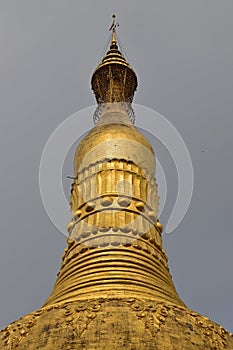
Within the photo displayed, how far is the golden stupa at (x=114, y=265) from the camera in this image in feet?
32.4

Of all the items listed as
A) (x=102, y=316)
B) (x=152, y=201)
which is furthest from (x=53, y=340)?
(x=152, y=201)

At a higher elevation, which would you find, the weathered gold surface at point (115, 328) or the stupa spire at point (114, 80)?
the stupa spire at point (114, 80)

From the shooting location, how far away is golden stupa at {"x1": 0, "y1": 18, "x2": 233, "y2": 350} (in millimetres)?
9883

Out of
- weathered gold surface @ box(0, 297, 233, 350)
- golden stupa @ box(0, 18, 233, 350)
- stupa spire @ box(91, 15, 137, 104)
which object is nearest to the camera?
weathered gold surface @ box(0, 297, 233, 350)

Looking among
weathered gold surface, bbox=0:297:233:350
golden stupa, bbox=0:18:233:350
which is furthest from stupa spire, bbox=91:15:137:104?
weathered gold surface, bbox=0:297:233:350

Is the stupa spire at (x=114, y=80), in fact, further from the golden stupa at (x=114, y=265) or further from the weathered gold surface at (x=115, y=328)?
the weathered gold surface at (x=115, y=328)

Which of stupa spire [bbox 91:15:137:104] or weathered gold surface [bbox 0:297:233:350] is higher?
stupa spire [bbox 91:15:137:104]

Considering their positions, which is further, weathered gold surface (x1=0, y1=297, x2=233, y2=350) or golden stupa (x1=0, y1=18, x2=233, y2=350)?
golden stupa (x1=0, y1=18, x2=233, y2=350)

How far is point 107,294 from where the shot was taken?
11.0 meters

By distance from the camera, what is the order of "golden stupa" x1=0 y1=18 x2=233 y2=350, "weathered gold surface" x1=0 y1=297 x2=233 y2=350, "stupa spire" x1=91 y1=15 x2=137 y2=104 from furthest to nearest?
"stupa spire" x1=91 y1=15 x2=137 y2=104
"golden stupa" x1=0 y1=18 x2=233 y2=350
"weathered gold surface" x1=0 y1=297 x2=233 y2=350

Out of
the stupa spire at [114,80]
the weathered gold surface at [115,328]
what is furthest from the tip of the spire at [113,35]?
the weathered gold surface at [115,328]

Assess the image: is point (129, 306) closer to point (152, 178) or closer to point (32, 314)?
point (32, 314)

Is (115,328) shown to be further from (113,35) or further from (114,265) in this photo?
(113,35)

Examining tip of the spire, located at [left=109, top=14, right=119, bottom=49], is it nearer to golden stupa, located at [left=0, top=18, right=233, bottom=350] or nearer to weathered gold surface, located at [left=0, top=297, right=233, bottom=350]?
golden stupa, located at [left=0, top=18, right=233, bottom=350]
